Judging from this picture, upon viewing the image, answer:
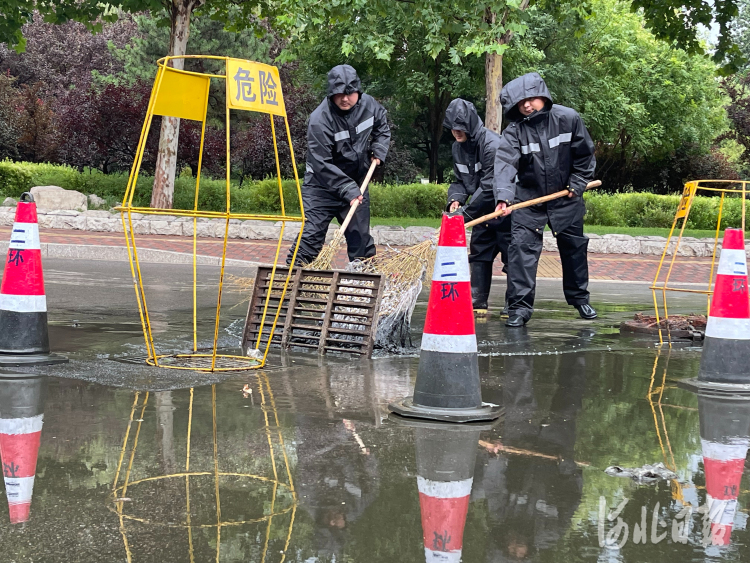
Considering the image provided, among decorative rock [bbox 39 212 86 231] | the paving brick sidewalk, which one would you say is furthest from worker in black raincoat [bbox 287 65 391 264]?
decorative rock [bbox 39 212 86 231]

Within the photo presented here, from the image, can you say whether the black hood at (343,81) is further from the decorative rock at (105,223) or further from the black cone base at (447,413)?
the decorative rock at (105,223)

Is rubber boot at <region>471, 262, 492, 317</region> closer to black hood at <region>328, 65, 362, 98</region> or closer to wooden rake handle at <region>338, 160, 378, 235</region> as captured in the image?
wooden rake handle at <region>338, 160, 378, 235</region>

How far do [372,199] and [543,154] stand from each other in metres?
14.7

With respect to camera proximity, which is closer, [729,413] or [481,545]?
[481,545]

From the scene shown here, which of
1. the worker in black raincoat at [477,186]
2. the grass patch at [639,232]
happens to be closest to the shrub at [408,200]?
the grass patch at [639,232]

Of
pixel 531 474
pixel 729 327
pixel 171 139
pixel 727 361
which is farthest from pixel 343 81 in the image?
pixel 171 139

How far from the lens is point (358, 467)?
390 centimetres

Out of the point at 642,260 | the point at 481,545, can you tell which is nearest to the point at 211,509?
the point at 481,545

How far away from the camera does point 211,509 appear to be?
335cm

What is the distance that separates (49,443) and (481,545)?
6.57 feet

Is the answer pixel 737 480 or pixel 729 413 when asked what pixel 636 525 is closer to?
pixel 737 480

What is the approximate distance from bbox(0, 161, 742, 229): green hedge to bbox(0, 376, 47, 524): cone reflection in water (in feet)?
56.8

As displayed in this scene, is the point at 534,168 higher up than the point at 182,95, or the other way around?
the point at 182,95

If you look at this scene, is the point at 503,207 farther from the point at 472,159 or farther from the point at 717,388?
the point at 717,388
